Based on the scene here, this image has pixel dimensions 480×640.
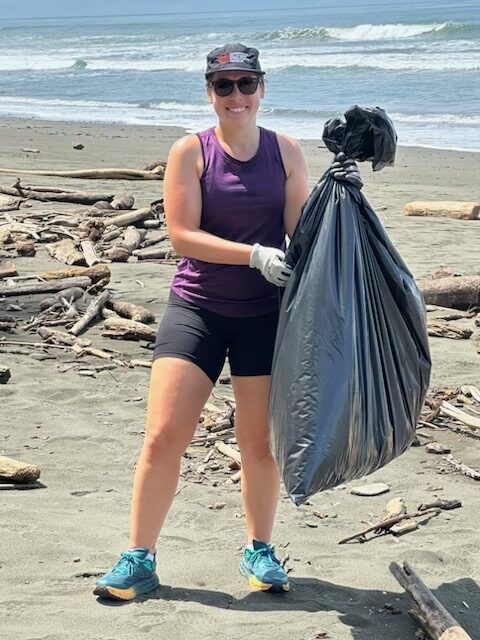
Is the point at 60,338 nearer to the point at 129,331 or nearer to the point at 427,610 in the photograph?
the point at 129,331

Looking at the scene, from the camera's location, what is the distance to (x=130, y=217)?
1017 centimetres

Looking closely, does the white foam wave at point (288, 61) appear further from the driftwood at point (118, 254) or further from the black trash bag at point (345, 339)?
the black trash bag at point (345, 339)

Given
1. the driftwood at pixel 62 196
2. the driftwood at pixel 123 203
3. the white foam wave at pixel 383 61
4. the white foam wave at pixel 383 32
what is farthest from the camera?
the white foam wave at pixel 383 32

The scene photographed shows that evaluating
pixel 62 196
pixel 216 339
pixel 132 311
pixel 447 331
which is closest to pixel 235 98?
pixel 216 339

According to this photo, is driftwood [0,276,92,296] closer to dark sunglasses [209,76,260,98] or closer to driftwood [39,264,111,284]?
driftwood [39,264,111,284]

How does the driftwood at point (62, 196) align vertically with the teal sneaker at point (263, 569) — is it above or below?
above

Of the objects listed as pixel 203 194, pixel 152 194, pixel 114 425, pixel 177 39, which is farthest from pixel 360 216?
pixel 177 39

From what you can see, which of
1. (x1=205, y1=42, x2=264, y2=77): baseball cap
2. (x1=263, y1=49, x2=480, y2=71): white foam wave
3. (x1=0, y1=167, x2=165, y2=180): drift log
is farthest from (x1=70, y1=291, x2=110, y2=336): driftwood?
(x1=263, y1=49, x2=480, y2=71): white foam wave

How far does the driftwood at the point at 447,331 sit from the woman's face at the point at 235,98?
4009 millimetres

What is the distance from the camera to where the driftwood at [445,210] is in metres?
11.4

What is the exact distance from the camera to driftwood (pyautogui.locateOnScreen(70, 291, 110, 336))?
681 cm

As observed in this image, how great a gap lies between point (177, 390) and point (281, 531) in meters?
1.08

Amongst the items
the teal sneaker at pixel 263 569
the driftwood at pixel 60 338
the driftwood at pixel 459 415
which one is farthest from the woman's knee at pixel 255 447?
the driftwood at pixel 60 338

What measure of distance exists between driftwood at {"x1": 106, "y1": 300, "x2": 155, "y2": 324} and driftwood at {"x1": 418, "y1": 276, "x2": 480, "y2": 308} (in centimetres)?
209
